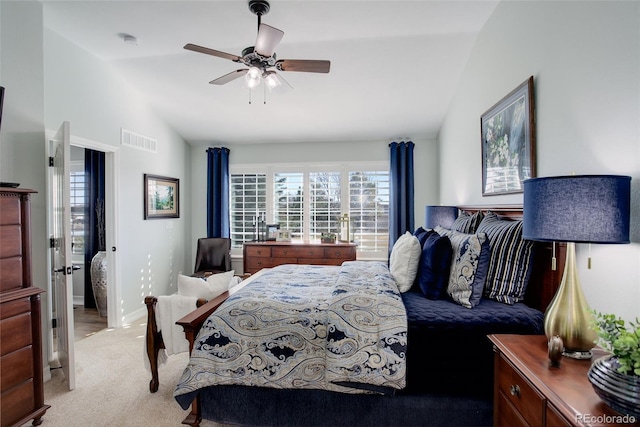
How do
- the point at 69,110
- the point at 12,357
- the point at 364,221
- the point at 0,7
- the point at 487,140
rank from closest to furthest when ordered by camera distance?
the point at 12,357 < the point at 0,7 < the point at 487,140 < the point at 69,110 < the point at 364,221

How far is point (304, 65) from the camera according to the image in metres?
2.64

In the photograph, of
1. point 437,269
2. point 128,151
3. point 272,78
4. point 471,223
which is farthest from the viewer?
point 128,151

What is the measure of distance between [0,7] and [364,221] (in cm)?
461

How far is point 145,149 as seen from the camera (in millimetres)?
4527

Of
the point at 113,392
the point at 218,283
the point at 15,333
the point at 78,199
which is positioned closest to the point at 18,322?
the point at 15,333

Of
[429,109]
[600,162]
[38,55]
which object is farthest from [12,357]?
[429,109]

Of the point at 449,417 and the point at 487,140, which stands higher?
the point at 487,140

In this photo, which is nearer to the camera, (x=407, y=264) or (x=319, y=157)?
(x=407, y=264)

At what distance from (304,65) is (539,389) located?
8.25 ft

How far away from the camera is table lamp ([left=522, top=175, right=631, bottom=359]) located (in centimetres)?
124

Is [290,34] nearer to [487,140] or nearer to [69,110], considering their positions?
[487,140]

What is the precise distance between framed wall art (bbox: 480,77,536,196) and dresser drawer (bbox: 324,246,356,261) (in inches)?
88.9

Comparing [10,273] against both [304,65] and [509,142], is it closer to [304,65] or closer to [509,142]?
[304,65]

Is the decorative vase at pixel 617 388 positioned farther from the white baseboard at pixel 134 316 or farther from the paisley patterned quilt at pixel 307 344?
the white baseboard at pixel 134 316
